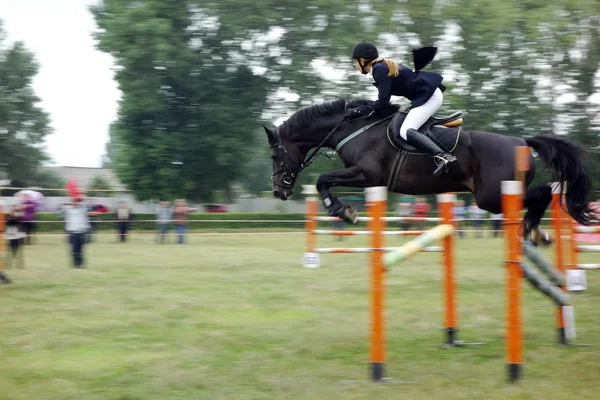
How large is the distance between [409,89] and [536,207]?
5.48 ft

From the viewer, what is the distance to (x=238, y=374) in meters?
5.20

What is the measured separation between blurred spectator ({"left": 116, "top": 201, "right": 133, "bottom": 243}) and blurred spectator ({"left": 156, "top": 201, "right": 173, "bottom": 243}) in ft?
3.29

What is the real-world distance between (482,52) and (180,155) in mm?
14931

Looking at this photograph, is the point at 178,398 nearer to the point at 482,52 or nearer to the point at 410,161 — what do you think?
the point at 410,161

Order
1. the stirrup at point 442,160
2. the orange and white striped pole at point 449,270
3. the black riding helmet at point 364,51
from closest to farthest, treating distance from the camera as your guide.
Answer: the orange and white striped pole at point 449,270
the stirrup at point 442,160
the black riding helmet at point 364,51

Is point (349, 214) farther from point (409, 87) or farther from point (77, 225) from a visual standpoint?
point (77, 225)

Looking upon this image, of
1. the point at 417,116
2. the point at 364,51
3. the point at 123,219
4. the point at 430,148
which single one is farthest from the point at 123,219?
the point at 430,148

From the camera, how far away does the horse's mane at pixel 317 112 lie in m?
7.04

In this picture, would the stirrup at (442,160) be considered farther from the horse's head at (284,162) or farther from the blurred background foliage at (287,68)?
the blurred background foliage at (287,68)

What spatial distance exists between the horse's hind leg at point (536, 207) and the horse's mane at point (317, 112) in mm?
1811

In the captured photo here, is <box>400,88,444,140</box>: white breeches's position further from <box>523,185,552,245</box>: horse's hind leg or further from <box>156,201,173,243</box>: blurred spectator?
<box>156,201,173,243</box>: blurred spectator

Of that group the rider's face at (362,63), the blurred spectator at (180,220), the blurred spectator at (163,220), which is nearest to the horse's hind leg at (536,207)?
the rider's face at (362,63)

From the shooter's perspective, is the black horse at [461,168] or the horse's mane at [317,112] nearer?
the black horse at [461,168]

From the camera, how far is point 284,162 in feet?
23.7
